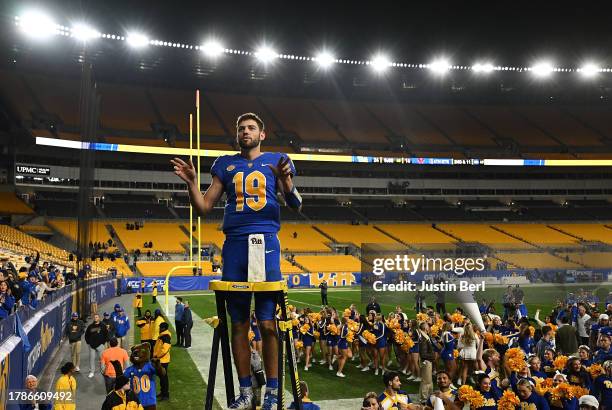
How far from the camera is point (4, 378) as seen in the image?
24.8 ft

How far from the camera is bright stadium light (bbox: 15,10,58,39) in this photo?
3678cm

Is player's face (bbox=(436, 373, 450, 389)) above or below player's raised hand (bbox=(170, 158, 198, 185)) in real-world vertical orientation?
below

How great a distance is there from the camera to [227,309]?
3.78 metres

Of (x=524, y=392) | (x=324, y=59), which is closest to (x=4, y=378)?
(x=524, y=392)

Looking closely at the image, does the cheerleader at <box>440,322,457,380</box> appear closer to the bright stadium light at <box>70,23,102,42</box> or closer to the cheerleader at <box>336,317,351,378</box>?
the cheerleader at <box>336,317,351,378</box>

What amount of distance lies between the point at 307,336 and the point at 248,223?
1225 cm

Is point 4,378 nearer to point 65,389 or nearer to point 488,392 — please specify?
point 65,389

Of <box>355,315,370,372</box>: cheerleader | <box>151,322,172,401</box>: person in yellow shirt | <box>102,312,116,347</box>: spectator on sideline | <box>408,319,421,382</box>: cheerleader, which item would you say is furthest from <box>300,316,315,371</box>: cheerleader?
<box>102,312,116,347</box>: spectator on sideline

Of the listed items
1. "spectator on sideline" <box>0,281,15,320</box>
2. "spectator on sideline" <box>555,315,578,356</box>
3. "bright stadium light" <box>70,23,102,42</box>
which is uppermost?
"bright stadium light" <box>70,23,102,42</box>

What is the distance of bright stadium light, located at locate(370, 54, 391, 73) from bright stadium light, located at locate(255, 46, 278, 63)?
8962mm

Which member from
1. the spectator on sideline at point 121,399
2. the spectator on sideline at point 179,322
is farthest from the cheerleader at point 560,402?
the spectator on sideline at point 179,322

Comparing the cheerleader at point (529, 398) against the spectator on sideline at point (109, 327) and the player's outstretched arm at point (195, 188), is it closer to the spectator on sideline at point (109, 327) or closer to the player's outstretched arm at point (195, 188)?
the player's outstretched arm at point (195, 188)

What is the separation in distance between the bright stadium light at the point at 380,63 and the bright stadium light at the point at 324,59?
12.0 feet

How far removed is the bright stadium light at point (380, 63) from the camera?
1880 inches
